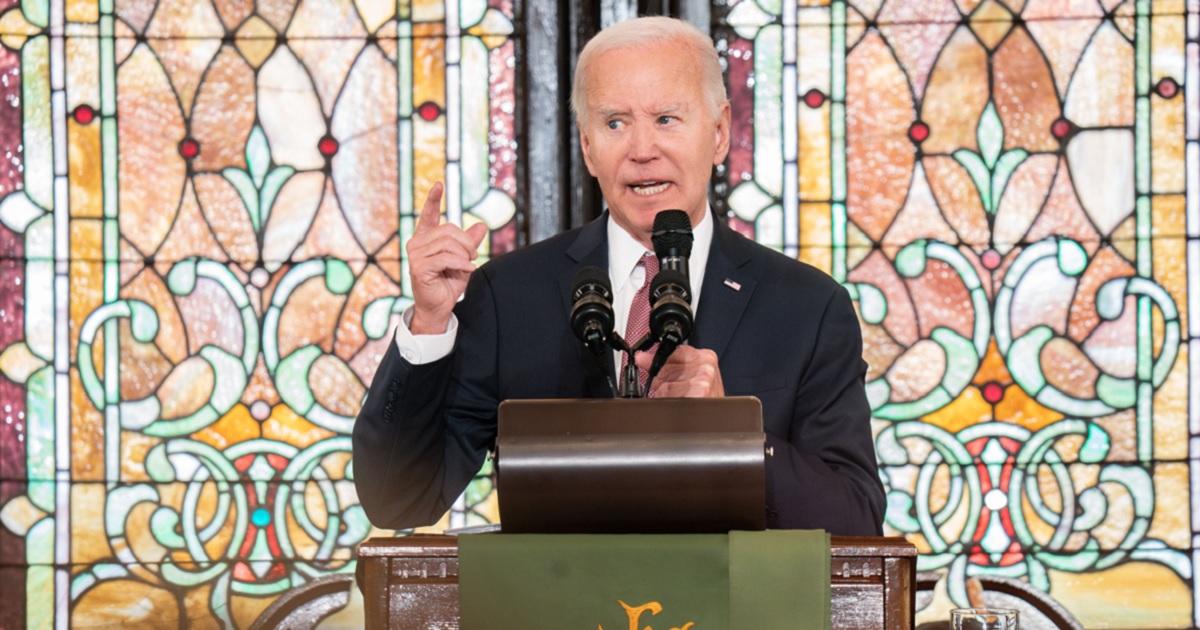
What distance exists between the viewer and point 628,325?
217cm

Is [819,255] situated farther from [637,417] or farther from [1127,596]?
[637,417]

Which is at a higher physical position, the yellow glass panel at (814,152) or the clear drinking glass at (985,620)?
the yellow glass panel at (814,152)

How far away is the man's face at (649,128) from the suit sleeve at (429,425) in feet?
1.09

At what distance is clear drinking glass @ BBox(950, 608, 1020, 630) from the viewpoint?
159 cm

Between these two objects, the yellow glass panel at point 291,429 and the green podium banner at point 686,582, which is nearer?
the green podium banner at point 686,582

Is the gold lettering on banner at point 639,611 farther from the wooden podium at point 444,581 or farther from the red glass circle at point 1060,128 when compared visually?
the red glass circle at point 1060,128

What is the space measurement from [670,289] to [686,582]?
31 centimetres

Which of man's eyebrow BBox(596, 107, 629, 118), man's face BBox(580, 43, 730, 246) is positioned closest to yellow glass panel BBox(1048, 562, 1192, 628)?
man's face BBox(580, 43, 730, 246)

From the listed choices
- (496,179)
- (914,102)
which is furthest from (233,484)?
(914,102)

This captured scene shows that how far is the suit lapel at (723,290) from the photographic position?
2246 mm

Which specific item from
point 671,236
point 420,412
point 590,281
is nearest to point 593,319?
point 590,281

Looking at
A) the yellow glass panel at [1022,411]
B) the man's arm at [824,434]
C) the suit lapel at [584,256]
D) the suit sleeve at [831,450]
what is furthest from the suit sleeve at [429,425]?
the yellow glass panel at [1022,411]

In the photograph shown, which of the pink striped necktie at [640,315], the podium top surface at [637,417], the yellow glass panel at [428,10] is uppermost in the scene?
the yellow glass panel at [428,10]

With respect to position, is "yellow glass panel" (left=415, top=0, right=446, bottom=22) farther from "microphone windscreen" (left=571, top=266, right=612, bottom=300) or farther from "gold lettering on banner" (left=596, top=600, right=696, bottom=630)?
"gold lettering on banner" (left=596, top=600, right=696, bottom=630)
